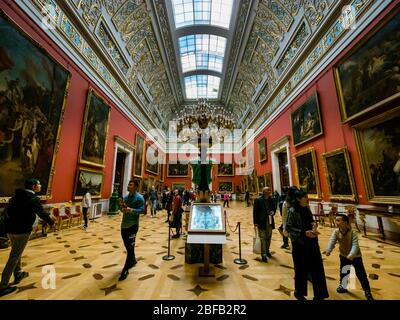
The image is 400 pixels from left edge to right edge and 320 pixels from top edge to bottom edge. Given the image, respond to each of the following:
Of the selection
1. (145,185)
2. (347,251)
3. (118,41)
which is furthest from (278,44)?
(145,185)

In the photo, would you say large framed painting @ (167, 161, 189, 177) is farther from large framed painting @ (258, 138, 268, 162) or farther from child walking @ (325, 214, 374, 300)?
child walking @ (325, 214, 374, 300)

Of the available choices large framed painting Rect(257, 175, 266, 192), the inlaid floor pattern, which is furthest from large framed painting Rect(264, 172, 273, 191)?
the inlaid floor pattern

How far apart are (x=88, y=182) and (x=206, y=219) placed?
256 inches

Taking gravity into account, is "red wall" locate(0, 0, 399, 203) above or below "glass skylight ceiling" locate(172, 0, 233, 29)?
below

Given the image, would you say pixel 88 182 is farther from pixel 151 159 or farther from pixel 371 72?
pixel 371 72

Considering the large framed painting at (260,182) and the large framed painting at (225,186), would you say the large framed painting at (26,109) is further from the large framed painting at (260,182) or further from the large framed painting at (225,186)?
the large framed painting at (225,186)

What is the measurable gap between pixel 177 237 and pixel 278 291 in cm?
367

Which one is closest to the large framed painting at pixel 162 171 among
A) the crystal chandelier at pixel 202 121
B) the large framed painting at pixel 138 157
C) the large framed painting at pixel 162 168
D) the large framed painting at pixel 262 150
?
the large framed painting at pixel 162 168

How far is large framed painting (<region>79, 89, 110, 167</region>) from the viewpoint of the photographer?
23.8 ft

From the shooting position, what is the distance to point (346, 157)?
234 inches

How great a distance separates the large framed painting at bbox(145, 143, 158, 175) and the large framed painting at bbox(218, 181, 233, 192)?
311 inches

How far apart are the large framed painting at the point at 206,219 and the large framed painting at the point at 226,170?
17.9 metres
